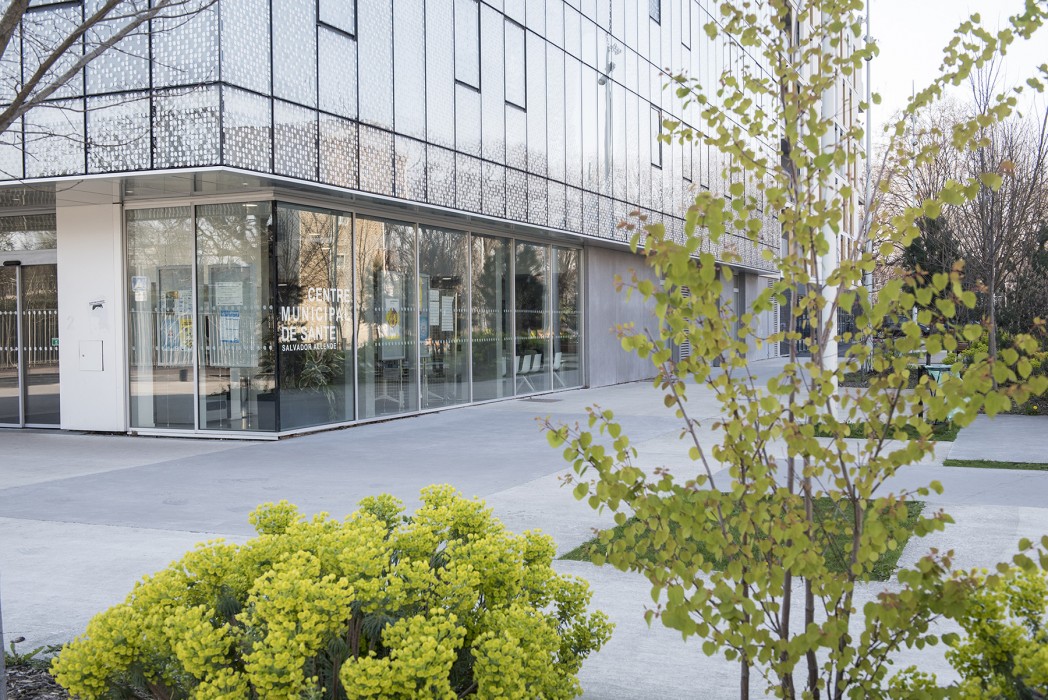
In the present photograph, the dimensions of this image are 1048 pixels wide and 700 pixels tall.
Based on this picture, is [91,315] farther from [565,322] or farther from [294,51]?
[565,322]

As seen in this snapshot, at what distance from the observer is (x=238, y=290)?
50.4ft

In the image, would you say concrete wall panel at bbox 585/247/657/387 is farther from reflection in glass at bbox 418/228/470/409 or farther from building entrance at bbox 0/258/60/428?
building entrance at bbox 0/258/60/428

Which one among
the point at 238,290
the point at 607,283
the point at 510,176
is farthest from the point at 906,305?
the point at 607,283

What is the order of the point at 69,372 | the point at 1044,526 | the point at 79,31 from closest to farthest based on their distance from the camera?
1. the point at 79,31
2. the point at 1044,526
3. the point at 69,372

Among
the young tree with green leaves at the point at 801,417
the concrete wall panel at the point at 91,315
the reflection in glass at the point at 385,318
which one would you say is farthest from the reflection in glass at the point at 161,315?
the young tree with green leaves at the point at 801,417

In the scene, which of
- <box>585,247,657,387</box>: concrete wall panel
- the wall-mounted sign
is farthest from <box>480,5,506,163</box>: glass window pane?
<box>585,247,657,387</box>: concrete wall panel

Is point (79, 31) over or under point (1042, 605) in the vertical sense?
over

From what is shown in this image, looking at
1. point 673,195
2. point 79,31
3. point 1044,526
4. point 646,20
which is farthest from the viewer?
point 673,195

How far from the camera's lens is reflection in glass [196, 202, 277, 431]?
49.9 feet

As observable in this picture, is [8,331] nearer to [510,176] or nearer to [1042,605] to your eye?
[510,176]

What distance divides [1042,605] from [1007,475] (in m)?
8.41

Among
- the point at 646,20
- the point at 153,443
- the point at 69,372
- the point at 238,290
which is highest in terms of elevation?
the point at 646,20

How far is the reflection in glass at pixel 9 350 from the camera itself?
17.6 metres

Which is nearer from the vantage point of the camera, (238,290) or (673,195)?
(238,290)
